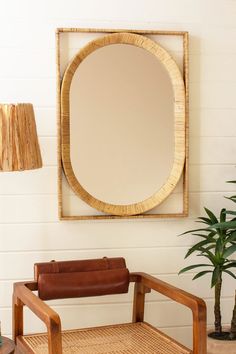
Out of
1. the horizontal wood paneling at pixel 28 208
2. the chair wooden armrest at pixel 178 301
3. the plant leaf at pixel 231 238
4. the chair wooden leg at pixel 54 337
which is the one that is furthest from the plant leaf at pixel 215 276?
the chair wooden leg at pixel 54 337

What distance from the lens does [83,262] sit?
3184 millimetres

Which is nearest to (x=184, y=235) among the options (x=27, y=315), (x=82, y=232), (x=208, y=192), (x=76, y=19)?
(x=208, y=192)

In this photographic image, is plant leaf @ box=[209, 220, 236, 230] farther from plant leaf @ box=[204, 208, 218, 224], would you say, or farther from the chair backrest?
the chair backrest

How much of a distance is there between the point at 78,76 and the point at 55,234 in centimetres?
81

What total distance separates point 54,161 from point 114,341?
3.12 ft

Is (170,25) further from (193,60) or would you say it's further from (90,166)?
(90,166)

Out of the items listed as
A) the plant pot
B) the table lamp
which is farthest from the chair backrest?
the plant pot

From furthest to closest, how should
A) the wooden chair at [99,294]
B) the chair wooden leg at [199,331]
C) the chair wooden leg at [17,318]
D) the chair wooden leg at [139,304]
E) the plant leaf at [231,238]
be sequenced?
the chair wooden leg at [139,304] < the plant leaf at [231,238] < the chair wooden leg at [17,318] < the wooden chair at [99,294] < the chair wooden leg at [199,331]

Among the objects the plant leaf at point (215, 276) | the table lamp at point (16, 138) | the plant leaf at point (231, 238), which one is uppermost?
the table lamp at point (16, 138)

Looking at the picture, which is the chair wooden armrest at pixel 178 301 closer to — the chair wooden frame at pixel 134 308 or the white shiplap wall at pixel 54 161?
the chair wooden frame at pixel 134 308

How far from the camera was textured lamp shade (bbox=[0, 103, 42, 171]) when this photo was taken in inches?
107

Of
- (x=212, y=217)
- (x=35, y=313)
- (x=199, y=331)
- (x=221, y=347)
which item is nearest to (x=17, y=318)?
(x=35, y=313)

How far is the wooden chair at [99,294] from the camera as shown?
2.84m

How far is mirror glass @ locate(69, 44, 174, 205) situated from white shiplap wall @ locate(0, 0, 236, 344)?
0.13m
